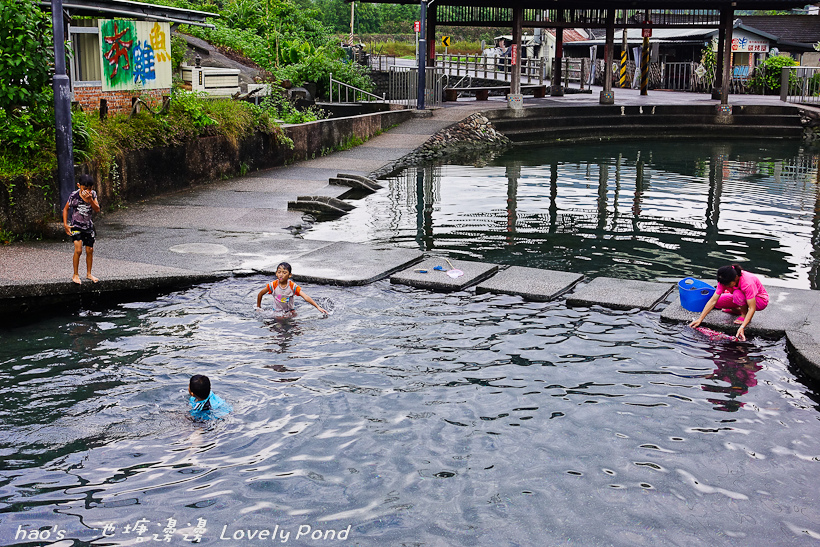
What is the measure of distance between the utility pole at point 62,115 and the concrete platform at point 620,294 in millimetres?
7626

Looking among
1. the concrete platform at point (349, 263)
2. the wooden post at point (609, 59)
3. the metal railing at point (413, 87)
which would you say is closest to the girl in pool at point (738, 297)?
the concrete platform at point (349, 263)

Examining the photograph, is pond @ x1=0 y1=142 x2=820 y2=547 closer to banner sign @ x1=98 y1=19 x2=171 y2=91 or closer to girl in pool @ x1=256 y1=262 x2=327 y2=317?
girl in pool @ x1=256 y1=262 x2=327 y2=317

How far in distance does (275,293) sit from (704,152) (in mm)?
22319

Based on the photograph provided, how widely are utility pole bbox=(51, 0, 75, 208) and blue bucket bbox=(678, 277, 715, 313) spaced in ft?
29.1

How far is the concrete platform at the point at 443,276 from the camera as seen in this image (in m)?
11.0

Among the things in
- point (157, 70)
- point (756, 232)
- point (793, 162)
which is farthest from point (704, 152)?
point (157, 70)

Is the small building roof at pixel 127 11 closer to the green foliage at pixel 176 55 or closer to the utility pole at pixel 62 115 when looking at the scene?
the utility pole at pixel 62 115

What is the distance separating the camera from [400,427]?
23.4ft

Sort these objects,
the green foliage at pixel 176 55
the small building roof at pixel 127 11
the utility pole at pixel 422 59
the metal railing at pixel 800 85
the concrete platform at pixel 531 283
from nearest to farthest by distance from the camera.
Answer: the concrete platform at pixel 531 283
the small building roof at pixel 127 11
the green foliage at pixel 176 55
the utility pole at pixel 422 59
the metal railing at pixel 800 85

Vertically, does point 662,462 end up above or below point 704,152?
below

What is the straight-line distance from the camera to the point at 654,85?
Result: 161ft

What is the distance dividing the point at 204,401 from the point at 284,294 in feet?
8.97

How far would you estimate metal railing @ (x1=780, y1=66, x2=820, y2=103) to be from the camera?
117ft

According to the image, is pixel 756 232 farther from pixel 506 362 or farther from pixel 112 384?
pixel 112 384
